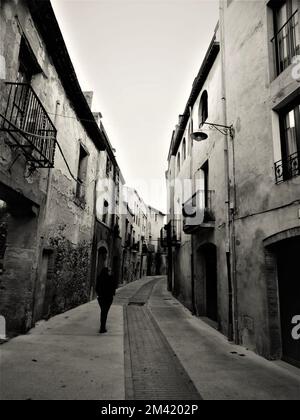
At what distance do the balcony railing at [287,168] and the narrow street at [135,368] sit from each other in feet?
11.1

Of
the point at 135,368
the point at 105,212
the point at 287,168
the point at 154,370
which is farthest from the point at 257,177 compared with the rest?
the point at 105,212

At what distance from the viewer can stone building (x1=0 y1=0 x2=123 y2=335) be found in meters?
5.20

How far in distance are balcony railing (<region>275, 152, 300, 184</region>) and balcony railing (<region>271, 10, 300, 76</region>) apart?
2.02 m

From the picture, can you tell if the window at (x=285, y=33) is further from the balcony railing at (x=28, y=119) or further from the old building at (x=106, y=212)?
the old building at (x=106, y=212)

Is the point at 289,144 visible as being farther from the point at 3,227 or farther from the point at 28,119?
the point at 3,227

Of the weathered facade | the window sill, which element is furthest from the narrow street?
the weathered facade

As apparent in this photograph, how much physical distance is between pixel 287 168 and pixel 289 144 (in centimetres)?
52

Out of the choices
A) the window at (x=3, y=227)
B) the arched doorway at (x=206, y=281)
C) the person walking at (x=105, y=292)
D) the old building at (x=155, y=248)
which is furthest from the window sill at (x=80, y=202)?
the old building at (x=155, y=248)

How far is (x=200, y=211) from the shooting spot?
28.6 ft
